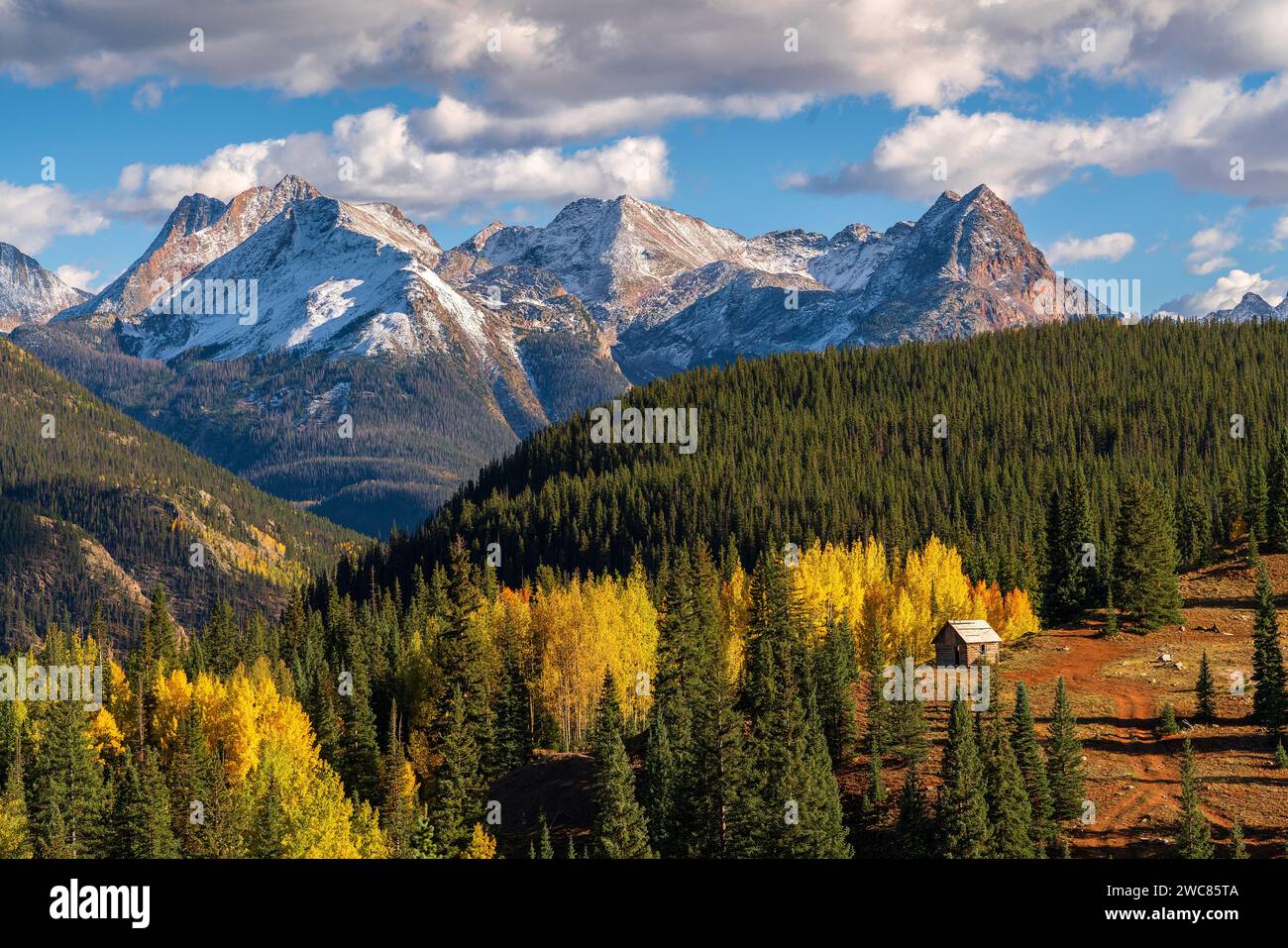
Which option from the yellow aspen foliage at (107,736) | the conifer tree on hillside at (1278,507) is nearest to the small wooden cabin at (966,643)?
the conifer tree on hillside at (1278,507)

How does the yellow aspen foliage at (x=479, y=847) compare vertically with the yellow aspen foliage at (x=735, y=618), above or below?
below

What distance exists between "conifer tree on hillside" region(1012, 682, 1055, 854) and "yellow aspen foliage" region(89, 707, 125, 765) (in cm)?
8079

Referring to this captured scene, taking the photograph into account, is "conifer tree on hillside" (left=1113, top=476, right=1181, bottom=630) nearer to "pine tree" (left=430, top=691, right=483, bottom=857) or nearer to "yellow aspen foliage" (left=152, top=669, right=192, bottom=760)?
"pine tree" (left=430, top=691, right=483, bottom=857)

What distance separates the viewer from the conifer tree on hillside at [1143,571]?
113125 mm

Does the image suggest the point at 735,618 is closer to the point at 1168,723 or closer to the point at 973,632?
the point at 973,632

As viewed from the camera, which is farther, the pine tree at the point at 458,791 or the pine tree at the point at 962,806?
the pine tree at the point at 458,791

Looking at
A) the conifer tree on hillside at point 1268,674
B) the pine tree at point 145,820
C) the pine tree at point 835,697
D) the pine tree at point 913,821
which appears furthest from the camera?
the pine tree at point 145,820

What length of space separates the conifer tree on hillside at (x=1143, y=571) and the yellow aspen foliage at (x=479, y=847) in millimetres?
58582

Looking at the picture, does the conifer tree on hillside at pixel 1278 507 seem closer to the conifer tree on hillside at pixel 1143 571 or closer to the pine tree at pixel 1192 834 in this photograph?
the conifer tree on hillside at pixel 1143 571

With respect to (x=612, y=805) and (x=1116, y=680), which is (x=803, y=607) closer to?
(x=1116, y=680)

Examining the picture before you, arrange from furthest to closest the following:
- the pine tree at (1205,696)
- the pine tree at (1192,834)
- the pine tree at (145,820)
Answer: the pine tree at (145,820), the pine tree at (1205,696), the pine tree at (1192,834)

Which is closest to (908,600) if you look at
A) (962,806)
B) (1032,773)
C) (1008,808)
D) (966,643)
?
(966,643)

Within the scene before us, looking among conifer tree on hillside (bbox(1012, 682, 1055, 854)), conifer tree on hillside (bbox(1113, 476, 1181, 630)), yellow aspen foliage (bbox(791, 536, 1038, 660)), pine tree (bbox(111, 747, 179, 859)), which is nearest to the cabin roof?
yellow aspen foliage (bbox(791, 536, 1038, 660))
